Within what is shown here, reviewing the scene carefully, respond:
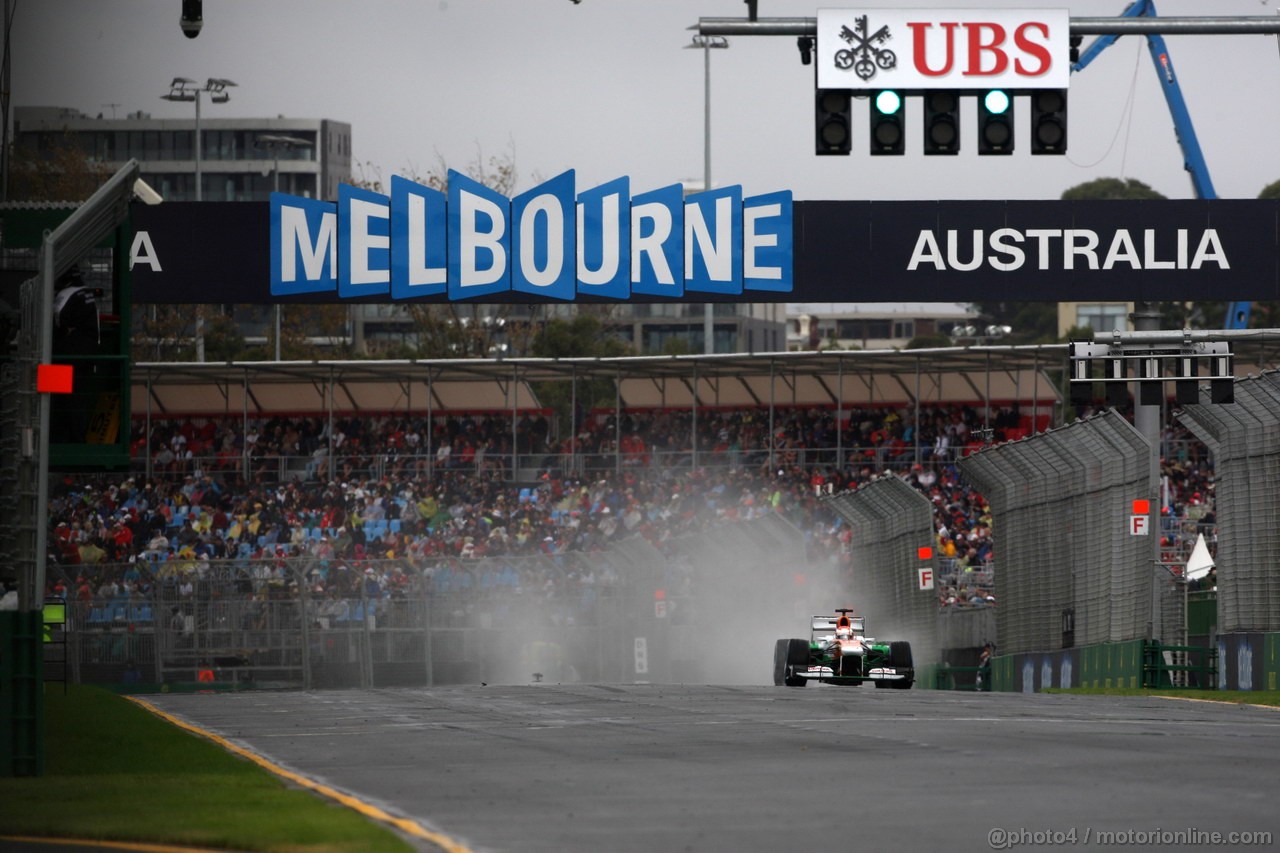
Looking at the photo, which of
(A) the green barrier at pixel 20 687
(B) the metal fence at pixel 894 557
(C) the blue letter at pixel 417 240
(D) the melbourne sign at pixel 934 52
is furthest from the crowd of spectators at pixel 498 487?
(A) the green barrier at pixel 20 687

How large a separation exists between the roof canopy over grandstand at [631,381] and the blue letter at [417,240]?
1357 cm

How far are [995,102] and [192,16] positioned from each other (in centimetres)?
674

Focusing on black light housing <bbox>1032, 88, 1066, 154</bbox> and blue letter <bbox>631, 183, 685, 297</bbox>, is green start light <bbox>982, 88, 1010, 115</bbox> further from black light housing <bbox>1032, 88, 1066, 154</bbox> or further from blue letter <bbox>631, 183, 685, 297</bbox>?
blue letter <bbox>631, 183, 685, 297</bbox>

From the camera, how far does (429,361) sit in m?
45.1

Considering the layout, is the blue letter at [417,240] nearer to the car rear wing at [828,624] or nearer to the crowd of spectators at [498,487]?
the car rear wing at [828,624]

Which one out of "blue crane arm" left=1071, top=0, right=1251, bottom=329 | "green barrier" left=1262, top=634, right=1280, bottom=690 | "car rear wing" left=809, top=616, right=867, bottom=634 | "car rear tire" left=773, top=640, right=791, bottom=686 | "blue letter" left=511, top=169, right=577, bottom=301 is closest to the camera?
"green barrier" left=1262, top=634, right=1280, bottom=690

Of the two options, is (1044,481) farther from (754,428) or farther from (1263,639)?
(754,428)

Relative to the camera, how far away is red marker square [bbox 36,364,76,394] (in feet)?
43.6

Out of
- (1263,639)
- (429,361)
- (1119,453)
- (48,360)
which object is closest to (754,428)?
(429,361)

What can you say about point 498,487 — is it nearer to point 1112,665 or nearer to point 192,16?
point 1112,665

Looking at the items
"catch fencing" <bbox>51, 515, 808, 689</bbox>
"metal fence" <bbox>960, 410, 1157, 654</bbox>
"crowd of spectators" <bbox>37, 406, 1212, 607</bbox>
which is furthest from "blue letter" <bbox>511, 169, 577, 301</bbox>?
"crowd of spectators" <bbox>37, 406, 1212, 607</bbox>

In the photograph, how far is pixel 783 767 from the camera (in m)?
13.2

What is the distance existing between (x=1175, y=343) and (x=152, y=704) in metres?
13.6

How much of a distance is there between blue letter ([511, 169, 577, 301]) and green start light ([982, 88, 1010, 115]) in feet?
44.8
